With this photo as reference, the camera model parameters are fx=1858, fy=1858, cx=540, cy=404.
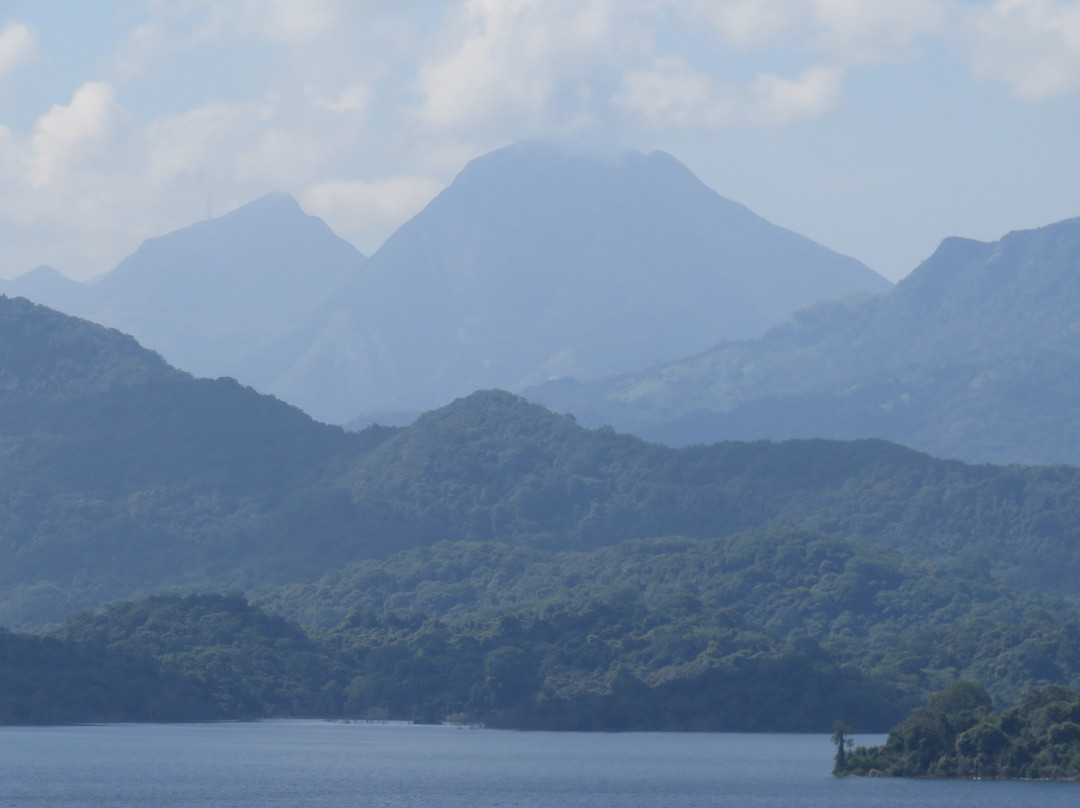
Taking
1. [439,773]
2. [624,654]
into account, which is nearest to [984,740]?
[439,773]

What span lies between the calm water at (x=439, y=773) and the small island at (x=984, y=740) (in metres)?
0.81

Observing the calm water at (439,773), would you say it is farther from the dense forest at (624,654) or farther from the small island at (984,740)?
the dense forest at (624,654)

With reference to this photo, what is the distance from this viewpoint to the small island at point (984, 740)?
3081 inches

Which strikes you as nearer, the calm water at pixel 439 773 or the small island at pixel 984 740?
the calm water at pixel 439 773

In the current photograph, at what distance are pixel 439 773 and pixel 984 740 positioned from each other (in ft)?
86.9

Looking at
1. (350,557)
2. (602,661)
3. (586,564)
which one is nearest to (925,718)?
(602,661)

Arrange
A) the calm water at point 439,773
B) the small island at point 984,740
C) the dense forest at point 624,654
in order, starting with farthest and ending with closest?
the dense forest at point 624,654 < the small island at point 984,740 < the calm water at point 439,773

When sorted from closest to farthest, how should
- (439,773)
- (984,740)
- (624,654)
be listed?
1. (984,740)
2. (439,773)
3. (624,654)

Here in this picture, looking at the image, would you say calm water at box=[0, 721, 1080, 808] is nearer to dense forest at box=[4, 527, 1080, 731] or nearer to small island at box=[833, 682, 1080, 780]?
small island at box=[833, 682, 1080, 780]

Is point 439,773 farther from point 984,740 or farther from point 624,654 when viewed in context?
point 624,654

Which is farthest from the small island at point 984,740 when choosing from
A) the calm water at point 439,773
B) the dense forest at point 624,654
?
the dense forest at point 624,654

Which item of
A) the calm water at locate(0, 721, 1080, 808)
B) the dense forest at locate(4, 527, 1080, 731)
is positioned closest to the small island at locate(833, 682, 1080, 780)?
the calm water at locate(0, 721, 1080, 808)

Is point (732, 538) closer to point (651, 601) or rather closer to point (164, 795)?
point (651, 601)

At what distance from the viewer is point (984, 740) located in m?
79.4
